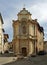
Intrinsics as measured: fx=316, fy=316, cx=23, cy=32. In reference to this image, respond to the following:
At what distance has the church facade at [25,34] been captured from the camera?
237 feet

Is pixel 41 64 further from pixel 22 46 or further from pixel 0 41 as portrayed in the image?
pixel 0 41

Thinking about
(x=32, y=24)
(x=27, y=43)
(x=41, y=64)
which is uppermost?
(x=32, y=24)

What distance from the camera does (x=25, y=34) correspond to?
240 feet

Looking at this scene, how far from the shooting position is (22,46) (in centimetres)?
7288

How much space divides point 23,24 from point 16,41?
4.28m

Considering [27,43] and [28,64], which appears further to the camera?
[27,43]

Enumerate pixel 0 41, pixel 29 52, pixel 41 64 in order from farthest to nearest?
pixel 0 41 < pixel 29 52 < pixel 41 64

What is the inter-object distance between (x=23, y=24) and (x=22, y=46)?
5.10 m

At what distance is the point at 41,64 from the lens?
47500 mm

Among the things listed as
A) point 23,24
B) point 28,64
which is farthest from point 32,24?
point 28,64

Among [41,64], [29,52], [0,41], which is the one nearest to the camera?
[41,64]

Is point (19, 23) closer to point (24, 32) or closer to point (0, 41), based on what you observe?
point (24, 32)

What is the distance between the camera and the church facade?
2847 inches

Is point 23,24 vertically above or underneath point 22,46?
above
